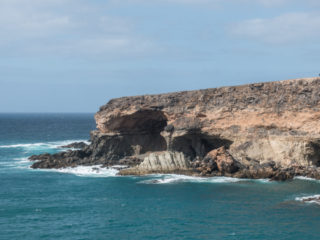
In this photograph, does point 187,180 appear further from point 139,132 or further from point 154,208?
point 139,132

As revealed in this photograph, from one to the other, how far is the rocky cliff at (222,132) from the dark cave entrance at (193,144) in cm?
12

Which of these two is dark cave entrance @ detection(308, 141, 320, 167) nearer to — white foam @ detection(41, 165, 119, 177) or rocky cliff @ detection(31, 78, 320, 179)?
rocky cliff @ detection(31, 78, 320, 179)

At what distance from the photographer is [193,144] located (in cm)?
4909

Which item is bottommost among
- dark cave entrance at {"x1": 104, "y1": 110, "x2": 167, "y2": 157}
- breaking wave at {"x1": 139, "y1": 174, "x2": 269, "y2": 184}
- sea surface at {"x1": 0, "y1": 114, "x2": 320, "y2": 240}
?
sea surface at {"x1": 0, "y1": 114, "x2": 320, "y2": 240}

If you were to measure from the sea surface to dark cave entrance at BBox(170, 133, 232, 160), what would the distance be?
667 centimetres

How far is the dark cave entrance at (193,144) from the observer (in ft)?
158

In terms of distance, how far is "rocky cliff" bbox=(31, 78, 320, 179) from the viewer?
41219 millimetres

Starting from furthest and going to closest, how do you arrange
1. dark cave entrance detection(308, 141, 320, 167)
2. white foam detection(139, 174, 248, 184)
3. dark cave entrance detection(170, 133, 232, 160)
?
dark cave entrance detection(170, 133, 232, 160)
dark cave entrance detection(308, 141, 320, 167)
white foam detection(139, 174, 248, 184)

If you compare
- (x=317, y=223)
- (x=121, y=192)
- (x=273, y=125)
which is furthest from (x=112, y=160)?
(x=317, y=223)

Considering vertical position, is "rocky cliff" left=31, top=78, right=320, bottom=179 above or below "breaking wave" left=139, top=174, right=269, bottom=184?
above

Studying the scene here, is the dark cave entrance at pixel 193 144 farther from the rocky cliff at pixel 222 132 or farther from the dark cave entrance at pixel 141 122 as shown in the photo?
the dark cave entrance at pixel 141 122

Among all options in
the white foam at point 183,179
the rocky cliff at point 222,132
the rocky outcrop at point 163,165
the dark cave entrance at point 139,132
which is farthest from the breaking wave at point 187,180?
the dark cave entrance at point 139,132

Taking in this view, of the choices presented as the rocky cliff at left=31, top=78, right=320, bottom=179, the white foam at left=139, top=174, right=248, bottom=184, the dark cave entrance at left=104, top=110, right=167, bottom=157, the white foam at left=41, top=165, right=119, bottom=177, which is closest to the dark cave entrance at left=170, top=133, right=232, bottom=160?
the rocky cliff at left=31, top=78, right=320, bottom=179

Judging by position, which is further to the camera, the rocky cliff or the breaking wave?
the rocky cliff
